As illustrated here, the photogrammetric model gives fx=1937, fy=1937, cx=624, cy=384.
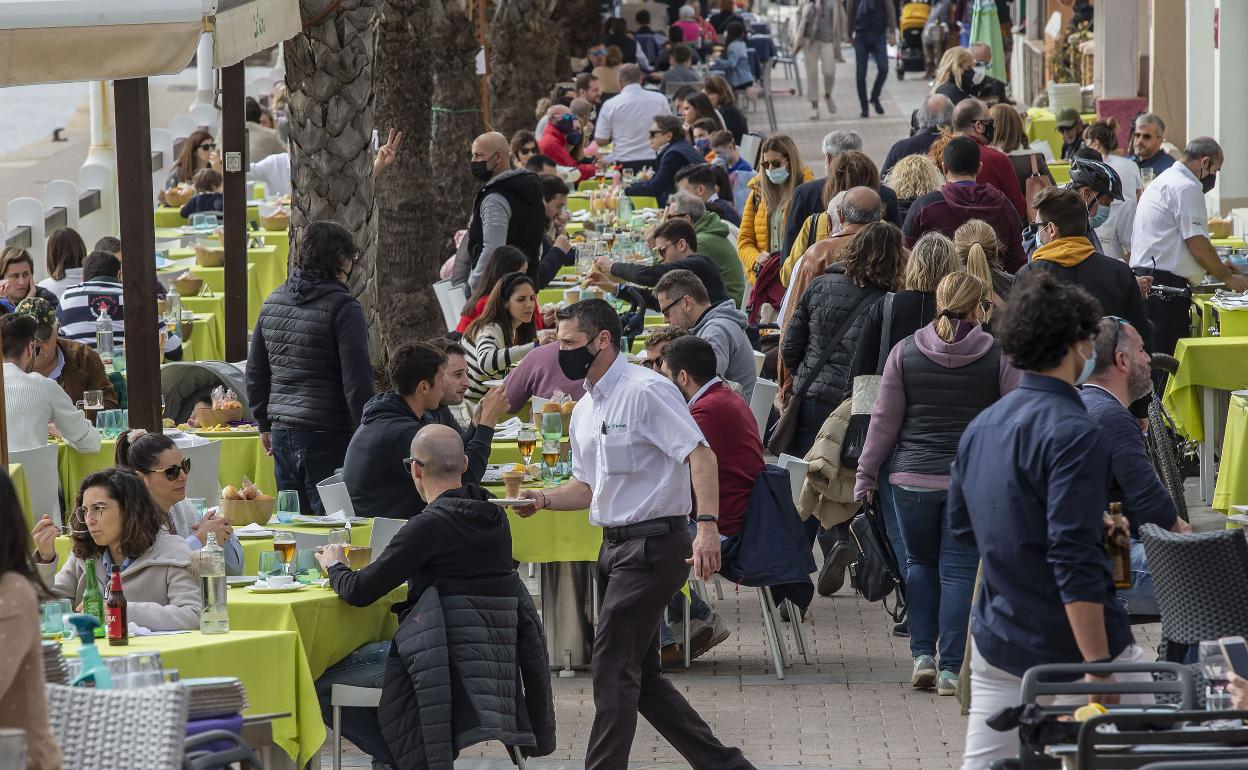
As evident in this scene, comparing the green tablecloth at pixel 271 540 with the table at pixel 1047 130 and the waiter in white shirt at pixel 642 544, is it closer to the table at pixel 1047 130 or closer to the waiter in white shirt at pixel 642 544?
the waiter in white shirt at pixel 642 544

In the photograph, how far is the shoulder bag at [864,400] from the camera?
340 inches

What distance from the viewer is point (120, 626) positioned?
6.27 meters

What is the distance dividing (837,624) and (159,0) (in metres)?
4.56

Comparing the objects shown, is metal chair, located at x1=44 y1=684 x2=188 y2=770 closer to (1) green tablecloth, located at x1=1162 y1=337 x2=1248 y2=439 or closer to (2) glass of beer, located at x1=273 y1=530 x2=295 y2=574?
(2) glass of beer, located at x1=273 y1=530 x2=295 y2=574

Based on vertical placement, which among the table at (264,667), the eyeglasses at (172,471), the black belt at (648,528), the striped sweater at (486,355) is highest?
the striped sweater at (486,355)

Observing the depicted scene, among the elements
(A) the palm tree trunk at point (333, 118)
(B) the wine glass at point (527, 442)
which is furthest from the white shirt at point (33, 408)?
(A) the palm tree trunk at point (333, 118)

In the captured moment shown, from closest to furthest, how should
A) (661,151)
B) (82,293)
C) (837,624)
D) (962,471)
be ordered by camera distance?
(962,471) → (837,624) → (82,293) → (661,151)

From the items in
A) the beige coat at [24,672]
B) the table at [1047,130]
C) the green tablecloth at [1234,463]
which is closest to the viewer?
the beige coat at [24,672]

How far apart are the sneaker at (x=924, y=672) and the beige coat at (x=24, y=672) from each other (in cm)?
464

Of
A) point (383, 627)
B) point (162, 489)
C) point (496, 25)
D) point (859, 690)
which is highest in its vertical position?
point (496, 25)

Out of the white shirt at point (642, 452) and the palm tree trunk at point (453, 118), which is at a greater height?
the palm tree trunk at point (453, 118)

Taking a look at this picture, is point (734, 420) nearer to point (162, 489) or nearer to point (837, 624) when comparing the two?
point (837, 624)

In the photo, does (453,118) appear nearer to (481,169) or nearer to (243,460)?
(481,169)

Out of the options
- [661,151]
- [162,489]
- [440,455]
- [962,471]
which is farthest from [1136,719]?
[661,151]
